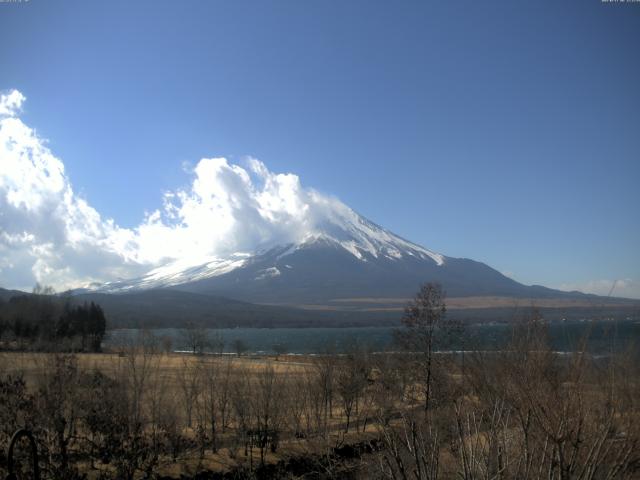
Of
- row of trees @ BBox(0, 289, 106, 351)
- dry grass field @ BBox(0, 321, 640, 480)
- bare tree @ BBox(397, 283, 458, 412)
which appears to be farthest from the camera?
row of trees @ BBox(0, 289, 106, 351)

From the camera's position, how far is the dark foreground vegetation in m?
6.54

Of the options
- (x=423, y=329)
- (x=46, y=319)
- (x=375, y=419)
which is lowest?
(x=375, y=419)

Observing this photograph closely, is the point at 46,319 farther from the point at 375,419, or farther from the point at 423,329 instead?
the point at 375,419

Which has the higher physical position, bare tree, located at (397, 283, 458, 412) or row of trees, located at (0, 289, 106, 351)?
bare tree, located at (397, 283, 458, 412)

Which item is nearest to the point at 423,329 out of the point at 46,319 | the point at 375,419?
the point at 375,419

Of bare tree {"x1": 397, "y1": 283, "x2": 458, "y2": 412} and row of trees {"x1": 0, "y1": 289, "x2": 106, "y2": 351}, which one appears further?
row of trees {"x1": 0, "y1": 289, "x2": 106, "y2": 351}

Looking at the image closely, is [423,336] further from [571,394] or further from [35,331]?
[35,331]

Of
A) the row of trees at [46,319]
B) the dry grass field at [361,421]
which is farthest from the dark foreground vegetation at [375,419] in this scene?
the row of trees at [46,319]

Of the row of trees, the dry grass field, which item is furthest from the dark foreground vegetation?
the row of trees

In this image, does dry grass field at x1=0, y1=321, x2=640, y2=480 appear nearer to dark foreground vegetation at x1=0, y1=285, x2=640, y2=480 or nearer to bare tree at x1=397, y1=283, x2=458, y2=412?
dark foreground vegetation at x1=0, y1=285, x2=640, y2=480

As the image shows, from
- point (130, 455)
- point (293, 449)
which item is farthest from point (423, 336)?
Answer: point (130, 455)

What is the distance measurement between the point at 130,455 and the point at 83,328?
255 feet

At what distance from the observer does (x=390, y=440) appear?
5.95 meters

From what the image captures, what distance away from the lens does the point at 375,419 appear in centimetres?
2225
